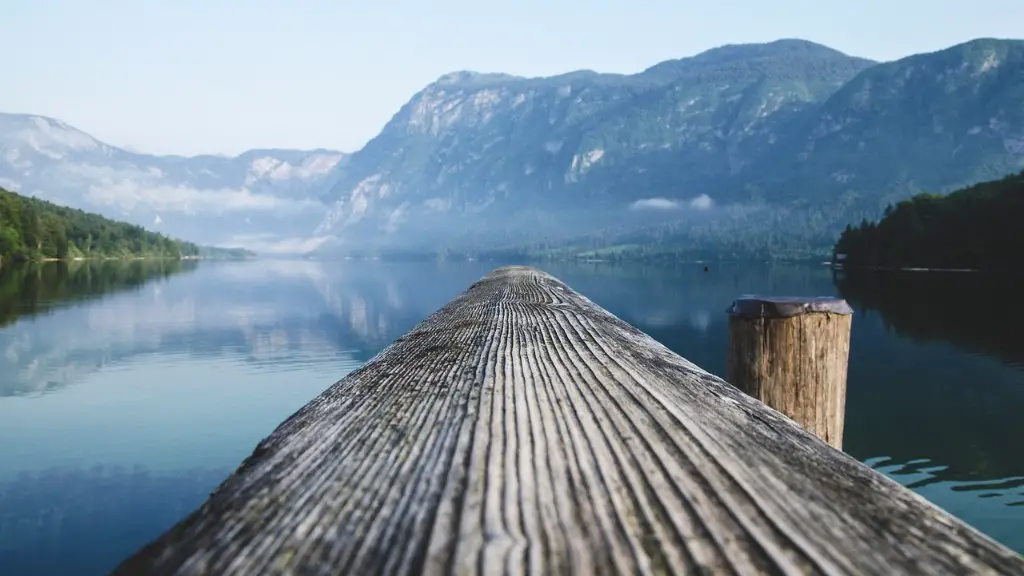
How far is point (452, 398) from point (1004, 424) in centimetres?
1845

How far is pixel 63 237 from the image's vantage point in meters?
115

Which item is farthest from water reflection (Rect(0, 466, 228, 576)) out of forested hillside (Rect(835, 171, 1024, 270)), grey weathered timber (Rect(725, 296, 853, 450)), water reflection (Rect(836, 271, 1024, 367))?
forested hillside (Rect(835, 171, 1024, 270))

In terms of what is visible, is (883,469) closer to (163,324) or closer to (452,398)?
(452,398)

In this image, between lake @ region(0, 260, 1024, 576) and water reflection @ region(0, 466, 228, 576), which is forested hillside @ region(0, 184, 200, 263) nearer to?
lake @ region(0, 260, 1024, 576)

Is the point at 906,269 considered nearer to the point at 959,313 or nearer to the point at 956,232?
the point at 956,232

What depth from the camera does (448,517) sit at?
1651mm

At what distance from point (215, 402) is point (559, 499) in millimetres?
17158

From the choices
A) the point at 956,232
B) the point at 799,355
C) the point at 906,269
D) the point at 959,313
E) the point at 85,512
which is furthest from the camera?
the point at 906,269

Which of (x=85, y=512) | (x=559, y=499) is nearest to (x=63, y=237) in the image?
(x=85, y=512)

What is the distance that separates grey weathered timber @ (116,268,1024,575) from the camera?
149 centimetres

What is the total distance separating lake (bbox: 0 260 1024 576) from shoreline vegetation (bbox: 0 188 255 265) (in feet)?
240

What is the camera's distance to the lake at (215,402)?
408 inches

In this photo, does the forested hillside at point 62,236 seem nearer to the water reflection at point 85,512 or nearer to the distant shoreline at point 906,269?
the water reflection at point 85,512

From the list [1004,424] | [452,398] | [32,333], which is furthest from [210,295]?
[452,398]
